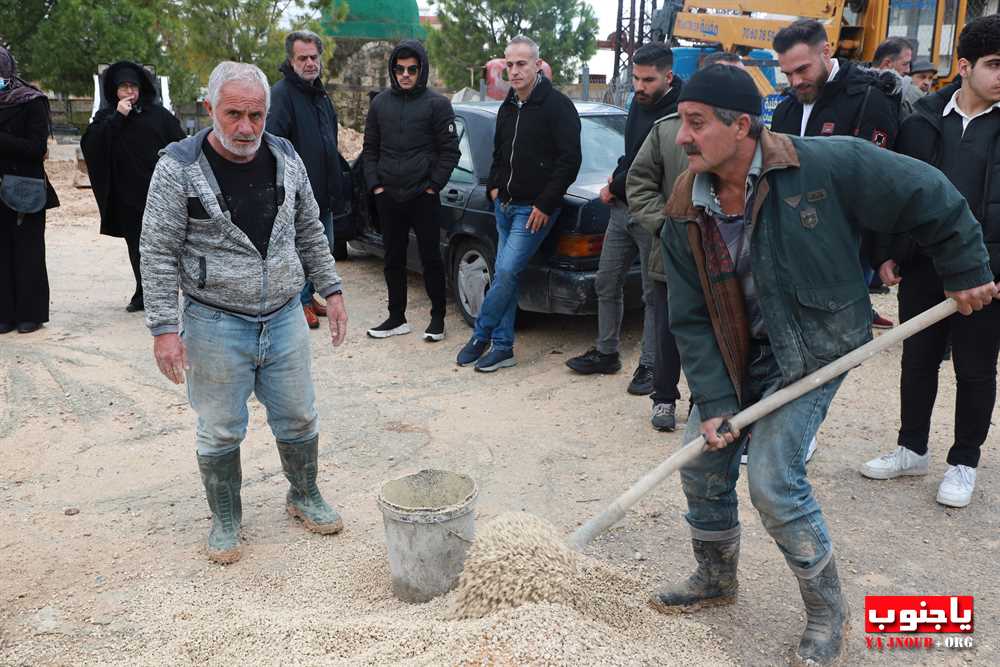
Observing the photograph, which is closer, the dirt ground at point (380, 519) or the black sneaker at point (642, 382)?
the dirt ground at point (380, 519)

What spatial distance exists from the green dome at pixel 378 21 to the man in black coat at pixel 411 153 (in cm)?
2224

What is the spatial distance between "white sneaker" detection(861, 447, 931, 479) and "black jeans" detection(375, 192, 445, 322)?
11.4 ft

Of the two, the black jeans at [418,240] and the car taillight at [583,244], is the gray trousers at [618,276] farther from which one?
the black jeans at [418,240]

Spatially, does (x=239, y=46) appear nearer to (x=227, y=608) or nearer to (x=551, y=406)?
(x=551, y=406)

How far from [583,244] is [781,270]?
3419 millimetres

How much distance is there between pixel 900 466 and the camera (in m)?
4.40

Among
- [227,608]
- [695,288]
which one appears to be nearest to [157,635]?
[227,608]

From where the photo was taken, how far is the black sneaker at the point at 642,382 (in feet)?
18.5

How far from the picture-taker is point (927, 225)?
2809 mm

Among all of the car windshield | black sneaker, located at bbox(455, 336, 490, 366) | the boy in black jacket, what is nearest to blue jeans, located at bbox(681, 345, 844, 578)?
the boy in black jacket

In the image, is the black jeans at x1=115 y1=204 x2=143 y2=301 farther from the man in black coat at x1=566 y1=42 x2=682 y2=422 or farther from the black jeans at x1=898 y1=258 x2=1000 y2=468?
the black jeans at x1=898 y1=258 x2=1000 y2=468

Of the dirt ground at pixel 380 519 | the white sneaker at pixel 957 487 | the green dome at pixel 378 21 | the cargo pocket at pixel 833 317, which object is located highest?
the green dome at pixel 378 21

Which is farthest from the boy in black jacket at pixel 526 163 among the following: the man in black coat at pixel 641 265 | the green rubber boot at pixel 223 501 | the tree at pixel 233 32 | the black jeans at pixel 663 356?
the tree at pixel 233 32

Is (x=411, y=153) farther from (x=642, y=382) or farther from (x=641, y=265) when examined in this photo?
(x=642, y=382)
